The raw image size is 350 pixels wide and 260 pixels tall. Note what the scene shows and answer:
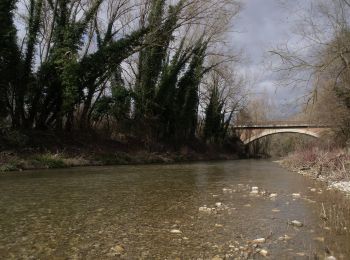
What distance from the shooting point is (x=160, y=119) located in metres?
37.8

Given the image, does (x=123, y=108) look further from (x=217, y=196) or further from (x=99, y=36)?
(x=217, y=196)

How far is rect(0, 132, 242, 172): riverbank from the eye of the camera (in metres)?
19.2

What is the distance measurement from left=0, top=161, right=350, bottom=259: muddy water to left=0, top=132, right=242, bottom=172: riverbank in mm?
8351

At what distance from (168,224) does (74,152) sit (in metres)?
17.9

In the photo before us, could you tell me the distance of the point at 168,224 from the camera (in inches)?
271

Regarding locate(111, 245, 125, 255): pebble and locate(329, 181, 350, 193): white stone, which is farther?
locate(329, 181, 350, 193): white stone

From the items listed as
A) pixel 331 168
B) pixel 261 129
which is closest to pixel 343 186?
pixel 331 168

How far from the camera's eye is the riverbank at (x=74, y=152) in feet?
62.9

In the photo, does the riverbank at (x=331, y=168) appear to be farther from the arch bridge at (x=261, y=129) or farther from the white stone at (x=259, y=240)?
the arch bridge at (x=261, y=129)

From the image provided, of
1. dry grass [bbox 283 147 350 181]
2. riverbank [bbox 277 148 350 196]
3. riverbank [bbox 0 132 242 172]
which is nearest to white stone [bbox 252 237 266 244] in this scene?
riverbank [bbox 277 148 350 196]

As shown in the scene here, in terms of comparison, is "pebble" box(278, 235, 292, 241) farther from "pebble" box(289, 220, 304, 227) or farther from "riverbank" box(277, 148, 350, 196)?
"riverbank" box(277, 148, 350, 196)

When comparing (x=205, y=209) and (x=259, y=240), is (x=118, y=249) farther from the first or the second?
(x=205, y=209)

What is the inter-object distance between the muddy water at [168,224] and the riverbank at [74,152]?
8.35 m

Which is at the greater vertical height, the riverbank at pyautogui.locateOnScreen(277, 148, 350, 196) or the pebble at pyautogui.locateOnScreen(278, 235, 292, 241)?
the riverbank at pyautogui.locateOnScreen(277, 148, 350, 196)
